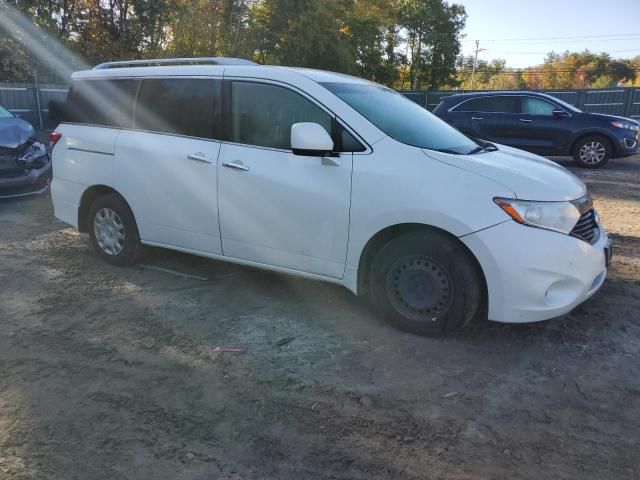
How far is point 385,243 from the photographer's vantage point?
12.4 feet

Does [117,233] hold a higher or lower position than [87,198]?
lower

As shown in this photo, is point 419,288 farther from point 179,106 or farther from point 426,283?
point 179,106

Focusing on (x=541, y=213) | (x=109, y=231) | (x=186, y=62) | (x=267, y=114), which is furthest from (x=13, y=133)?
(x=541, y=213)

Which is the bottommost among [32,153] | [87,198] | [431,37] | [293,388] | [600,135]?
[293,388]

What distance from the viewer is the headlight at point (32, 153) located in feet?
25.5

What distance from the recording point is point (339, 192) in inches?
148

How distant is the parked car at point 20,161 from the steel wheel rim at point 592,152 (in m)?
10.5

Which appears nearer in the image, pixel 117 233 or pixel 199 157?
pixel 199 157

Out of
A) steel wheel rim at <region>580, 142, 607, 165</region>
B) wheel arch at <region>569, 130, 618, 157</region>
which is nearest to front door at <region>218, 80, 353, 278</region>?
wheel arch at <region>569, 130, 618, 157</region>

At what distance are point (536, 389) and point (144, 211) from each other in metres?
3.46

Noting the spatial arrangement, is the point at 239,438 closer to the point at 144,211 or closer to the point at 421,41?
the point at 144,211

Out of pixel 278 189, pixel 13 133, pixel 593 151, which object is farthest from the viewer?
pixel 593 151

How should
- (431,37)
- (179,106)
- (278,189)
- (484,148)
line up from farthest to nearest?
(431,37)
(179,106)
(484,148)
(278,189)

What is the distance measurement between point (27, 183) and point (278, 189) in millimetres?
5440
